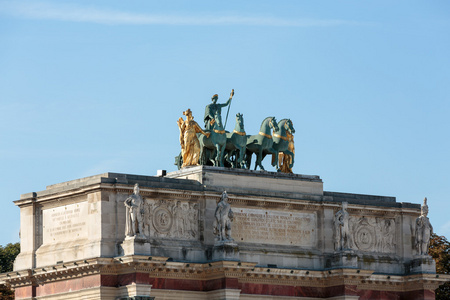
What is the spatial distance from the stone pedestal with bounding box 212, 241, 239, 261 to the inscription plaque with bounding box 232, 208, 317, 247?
2098 millimetres

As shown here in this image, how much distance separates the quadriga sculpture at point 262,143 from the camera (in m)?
84.9

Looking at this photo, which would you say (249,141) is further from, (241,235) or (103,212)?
(103,212)

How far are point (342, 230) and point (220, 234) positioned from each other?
8.58 m

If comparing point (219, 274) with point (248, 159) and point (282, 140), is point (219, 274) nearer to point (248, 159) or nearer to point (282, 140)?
point (248, 159)

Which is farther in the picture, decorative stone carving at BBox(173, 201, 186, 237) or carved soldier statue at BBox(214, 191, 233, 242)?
decorative stone carving at BBox(173, 201, 186, 237)

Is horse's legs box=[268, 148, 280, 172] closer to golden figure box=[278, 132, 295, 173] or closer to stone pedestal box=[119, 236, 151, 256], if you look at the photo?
golden figure box=[278, 132, 295, 173]

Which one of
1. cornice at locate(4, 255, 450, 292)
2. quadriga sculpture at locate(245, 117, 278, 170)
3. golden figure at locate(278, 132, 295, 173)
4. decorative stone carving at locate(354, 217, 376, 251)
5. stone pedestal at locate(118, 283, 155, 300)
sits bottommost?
stone pedestal at locate(118, 283, 155, 300)

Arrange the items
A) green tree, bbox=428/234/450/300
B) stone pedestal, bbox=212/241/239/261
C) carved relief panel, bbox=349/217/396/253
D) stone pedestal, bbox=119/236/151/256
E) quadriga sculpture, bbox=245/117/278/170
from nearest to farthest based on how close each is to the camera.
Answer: stone pedestal, bbox=119/236/151/256, stone pedestal, bbox=212/241/239/261, quadriga sculpture, bbox=245/117/278/170, carved relief panel, bbox=349/217/396/253, green tree, bbox=428/234/450/300

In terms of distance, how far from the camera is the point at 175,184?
80188 millimetres

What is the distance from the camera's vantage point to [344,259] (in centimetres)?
8388

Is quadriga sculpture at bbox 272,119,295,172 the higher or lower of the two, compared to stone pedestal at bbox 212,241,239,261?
higher

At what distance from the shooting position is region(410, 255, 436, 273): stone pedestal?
286 feet

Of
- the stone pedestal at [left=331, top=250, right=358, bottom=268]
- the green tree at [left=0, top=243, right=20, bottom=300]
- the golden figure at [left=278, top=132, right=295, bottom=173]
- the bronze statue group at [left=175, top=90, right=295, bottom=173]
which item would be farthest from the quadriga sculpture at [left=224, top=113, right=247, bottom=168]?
the green tree at [left=0, top=243, right=20, bottom=300]

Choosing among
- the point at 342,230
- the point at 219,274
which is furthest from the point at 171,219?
the point at 342,230
